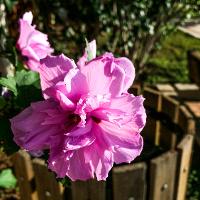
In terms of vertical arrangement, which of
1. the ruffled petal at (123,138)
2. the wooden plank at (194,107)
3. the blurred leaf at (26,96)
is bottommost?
the wooden plank at (194,107)

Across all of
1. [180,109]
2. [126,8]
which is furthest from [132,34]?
[180,109]

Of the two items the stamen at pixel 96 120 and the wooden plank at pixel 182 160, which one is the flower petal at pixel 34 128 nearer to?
the stamen at pixel 96 120

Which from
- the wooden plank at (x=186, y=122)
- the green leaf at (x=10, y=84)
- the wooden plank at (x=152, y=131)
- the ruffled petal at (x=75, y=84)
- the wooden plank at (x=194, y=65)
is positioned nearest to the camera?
the ruffled petal at (x=75, y=84)

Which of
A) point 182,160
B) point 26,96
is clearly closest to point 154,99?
point 182,160

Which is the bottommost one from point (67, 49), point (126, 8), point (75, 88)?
point (67, 49)

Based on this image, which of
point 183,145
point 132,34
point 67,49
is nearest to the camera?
point 183,145

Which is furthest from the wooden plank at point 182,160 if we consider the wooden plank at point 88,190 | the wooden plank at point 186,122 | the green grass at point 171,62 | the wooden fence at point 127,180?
the green grass at point 171,62

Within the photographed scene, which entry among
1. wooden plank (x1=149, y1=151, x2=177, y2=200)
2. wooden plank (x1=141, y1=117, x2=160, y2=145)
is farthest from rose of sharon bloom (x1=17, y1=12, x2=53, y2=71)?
wooden plank (x1=141, y1=117, x2=160, y2=145)

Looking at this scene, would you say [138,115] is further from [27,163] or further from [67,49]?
[67,49]
